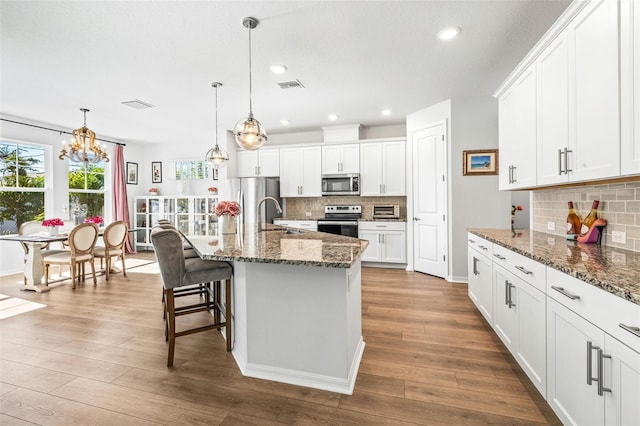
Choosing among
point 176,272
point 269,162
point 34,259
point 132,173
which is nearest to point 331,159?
point 269,162

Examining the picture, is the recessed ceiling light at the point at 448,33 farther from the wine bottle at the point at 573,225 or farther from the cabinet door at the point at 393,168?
the cabinet door at the point at 393,168

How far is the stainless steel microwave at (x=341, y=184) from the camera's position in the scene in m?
5.80

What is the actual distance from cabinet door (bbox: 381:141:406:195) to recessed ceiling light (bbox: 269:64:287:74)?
2681mm

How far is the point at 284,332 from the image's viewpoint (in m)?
2.05

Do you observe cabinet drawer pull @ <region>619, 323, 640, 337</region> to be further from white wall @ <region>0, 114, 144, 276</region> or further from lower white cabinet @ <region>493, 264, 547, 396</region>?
white wall @ <region>0, 114, 144, 276</region>

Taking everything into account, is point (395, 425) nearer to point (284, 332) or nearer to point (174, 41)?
point (284, 332)

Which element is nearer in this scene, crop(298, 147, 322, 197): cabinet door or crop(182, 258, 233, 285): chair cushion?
crop(182, 258, 233, 285): chair cushion

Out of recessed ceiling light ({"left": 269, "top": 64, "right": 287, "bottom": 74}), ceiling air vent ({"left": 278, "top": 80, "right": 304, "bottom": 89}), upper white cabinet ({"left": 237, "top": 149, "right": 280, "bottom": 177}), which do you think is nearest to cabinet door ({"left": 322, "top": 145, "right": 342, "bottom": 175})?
upper white cabinet ({"left": 237, "top": 149, "right": 280, "bottom": 177})

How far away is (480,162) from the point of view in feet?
14.7

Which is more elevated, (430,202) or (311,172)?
(311,172)

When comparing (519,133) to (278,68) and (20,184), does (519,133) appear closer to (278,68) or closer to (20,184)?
(278,68)

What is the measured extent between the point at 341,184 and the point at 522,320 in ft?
13.7

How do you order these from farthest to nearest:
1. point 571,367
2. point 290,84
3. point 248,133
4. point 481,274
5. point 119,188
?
point 119,188
point 290,84
point 481,274
point 248,133
point 571,367

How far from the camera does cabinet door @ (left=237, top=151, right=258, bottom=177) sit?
6.43 m
